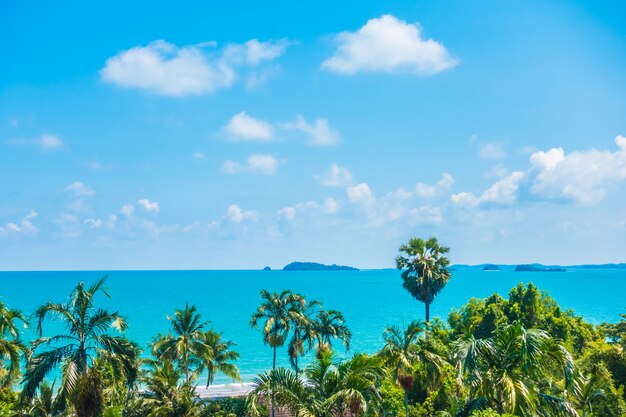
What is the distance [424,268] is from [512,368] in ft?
109

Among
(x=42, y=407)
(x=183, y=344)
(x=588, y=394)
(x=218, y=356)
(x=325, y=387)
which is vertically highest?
(x=325, y=387)

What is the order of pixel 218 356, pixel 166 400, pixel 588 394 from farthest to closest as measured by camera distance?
pixel 218 356 → pixel 588 394 → pixel 166 400

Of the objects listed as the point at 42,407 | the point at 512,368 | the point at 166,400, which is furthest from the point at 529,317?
the point at 42,407

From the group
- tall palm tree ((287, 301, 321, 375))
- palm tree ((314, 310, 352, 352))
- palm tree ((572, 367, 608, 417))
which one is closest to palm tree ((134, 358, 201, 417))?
palm tree ((572, 367, 608, 417))

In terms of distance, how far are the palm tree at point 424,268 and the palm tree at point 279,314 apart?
→ 14.8 meters

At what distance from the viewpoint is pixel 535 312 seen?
45.6 meters

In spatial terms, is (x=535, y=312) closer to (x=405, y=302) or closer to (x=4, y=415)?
(x=4, y=415)

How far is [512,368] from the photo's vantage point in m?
16.8

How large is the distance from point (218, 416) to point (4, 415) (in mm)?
8464

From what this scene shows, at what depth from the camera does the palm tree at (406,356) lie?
23797mm

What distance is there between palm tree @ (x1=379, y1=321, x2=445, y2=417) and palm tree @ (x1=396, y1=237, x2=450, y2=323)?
1017 inches

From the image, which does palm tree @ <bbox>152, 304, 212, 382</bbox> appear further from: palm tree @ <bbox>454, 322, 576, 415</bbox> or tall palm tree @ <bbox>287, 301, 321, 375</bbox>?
palm tree @ <bbox>454, 322, 576, 415</bbox>

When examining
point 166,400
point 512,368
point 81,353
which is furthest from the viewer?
point 166,400

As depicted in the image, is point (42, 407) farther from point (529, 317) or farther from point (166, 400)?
point (529, 317)
